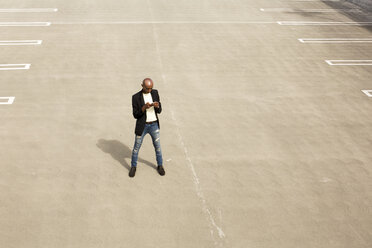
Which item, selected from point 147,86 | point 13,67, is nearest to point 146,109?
point 147,86

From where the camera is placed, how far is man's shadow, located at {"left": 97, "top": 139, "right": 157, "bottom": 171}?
7.28 m

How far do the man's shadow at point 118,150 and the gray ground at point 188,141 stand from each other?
0.13 feet

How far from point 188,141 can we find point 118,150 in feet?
5.13

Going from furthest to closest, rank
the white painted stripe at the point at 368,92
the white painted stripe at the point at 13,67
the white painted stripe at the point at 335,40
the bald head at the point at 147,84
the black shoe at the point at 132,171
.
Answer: the white painted stripe at the point at 335,40, the white painted stripe at the point at 13,67, the white painted stripe at the point at 368,92, the black shoe at the point at 132,171, the bald head at the point at 147,84

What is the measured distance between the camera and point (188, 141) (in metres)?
7.99

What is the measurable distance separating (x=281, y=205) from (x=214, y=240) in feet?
4.95

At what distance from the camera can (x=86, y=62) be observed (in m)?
11.4

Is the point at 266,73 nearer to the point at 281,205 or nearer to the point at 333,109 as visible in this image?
the point at 333,109

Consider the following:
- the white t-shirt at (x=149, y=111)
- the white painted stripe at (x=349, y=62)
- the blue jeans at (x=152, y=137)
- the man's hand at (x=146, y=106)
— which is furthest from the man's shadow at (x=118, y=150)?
the white painted stripe at (x=349, y=62)

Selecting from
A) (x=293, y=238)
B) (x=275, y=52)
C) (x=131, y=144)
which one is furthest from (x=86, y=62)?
(x=293, y=238)

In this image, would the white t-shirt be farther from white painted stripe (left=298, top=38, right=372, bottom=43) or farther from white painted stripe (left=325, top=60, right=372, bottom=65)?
white painted stripe (left=298, top=38, right=372, bottom=43)

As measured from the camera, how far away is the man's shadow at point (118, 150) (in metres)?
7.28

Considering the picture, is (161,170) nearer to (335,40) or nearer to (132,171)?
(132,171)

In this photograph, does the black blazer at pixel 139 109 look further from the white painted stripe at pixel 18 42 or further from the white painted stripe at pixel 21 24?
the white painted stripe at pixel 21 24
